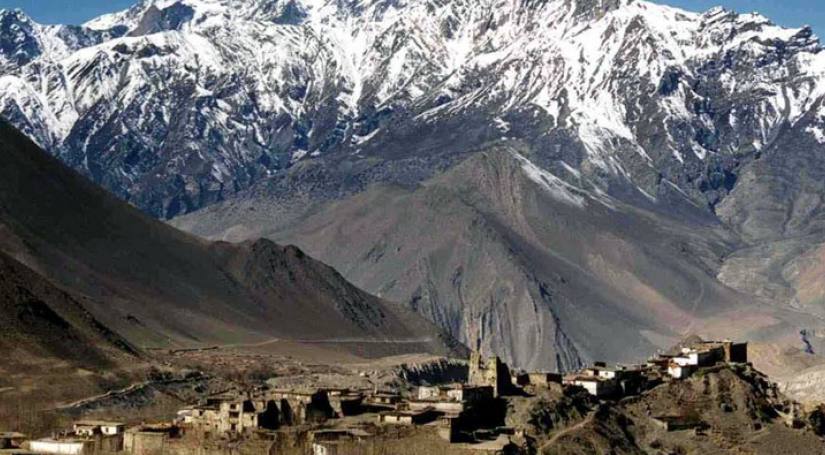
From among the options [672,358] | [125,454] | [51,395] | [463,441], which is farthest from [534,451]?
[51,395]

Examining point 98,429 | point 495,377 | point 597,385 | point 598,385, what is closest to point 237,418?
point 98,429

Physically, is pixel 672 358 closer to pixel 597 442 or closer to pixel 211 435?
pixel 597 442

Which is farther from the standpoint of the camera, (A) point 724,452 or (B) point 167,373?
(B) point 167,373

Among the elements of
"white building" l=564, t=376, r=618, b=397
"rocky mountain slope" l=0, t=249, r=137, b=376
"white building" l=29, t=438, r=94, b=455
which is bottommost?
"white building" l=29, t=438, r=94, b=455

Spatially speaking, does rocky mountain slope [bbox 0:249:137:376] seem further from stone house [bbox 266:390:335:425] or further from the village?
stone house [bbox 266:390:335:425]

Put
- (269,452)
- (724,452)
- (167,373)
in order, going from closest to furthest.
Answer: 1. (269,452)
2. (724,452)
3. (167,373)

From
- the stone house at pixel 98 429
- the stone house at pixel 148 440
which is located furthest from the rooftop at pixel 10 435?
the stone house at pixel 148 440

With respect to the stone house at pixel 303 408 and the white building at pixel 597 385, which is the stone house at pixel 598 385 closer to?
the white building at pixel 597 385

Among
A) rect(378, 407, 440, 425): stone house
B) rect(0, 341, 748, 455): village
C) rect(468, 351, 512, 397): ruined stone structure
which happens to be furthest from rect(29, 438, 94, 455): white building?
rect(468, 351, 512, 397): ruined stone structure

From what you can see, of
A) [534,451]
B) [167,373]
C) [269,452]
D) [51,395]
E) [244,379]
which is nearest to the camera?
[269,452]
